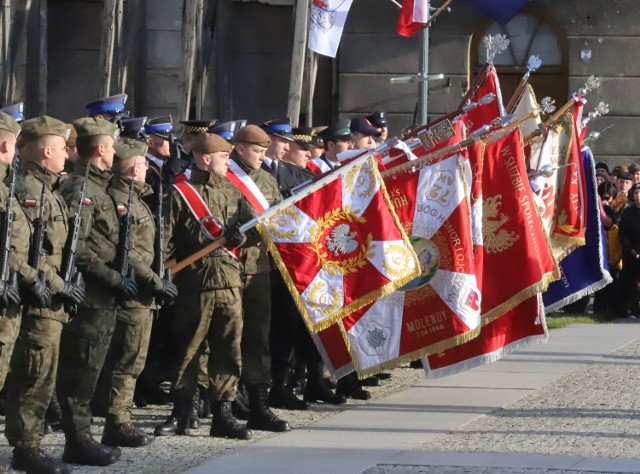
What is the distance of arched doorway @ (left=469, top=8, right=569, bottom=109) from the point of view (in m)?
21.7

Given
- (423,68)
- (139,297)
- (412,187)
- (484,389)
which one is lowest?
(484,389)

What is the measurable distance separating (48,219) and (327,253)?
2.20 m

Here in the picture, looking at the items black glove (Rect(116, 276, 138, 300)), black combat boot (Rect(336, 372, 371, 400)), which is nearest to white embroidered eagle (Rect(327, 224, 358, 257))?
black glove (Rect(116, 276, 138, 300))

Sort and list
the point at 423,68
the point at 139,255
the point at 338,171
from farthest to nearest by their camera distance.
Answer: the point at 423,68
the point at 338,171
the point at 139,255

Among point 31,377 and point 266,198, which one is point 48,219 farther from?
point 266,198

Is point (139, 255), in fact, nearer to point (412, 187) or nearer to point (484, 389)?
point (412, 187)

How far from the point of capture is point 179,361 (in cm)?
936

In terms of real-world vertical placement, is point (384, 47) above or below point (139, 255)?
above

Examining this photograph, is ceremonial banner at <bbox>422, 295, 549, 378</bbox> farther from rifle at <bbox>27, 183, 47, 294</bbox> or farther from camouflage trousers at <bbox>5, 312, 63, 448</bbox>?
rifle at <bbox>27, 183, 47, 294</bbox>

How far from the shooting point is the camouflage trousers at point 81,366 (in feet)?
28.0

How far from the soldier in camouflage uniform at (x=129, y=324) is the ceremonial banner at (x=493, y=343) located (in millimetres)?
2467

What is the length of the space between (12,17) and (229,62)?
129 inches

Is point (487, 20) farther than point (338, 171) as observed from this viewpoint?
Yes

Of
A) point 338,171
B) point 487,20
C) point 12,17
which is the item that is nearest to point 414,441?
point 338,171
